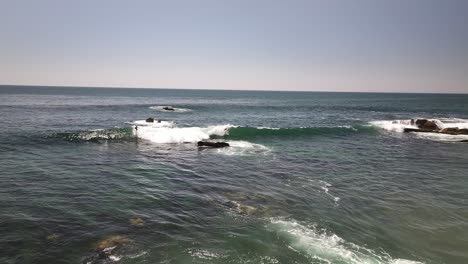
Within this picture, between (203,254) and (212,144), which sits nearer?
(203,254)

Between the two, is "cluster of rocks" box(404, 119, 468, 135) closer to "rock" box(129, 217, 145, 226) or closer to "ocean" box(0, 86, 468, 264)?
"ocean" box(0, 86, 468, 264)

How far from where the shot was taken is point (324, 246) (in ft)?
40.3

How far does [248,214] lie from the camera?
15.1m

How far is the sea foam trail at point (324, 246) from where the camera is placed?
11445 mm

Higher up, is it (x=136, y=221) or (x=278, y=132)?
(x=278, y=132)

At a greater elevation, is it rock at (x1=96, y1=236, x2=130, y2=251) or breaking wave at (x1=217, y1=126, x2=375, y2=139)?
breaking wave at (x1=217, y1=126, x2=375, y2=139)

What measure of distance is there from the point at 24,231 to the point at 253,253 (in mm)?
8941

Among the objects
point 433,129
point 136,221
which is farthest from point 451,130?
point 136,221

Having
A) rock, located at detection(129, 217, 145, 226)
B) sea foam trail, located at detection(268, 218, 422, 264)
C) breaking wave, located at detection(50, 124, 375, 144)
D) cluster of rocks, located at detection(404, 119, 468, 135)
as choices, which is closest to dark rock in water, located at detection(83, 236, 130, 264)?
rock, located at detection(129, 217, 145, 226)

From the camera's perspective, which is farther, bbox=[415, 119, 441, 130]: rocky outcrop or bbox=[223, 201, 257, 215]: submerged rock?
bbox=[415, 119, 441, 130]: rocky outcrop

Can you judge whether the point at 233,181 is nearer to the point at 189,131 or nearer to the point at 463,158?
the point at 189,131

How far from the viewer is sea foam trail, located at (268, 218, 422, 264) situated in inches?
451

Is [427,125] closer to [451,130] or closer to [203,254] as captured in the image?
[451,130]

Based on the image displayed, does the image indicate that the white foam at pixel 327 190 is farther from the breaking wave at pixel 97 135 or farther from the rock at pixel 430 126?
the rock at pixel 430 126
